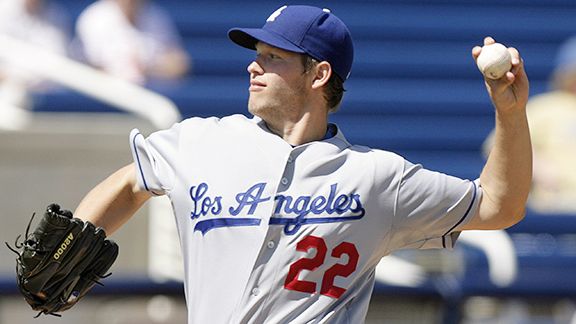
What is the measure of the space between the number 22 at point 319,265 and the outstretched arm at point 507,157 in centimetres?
34

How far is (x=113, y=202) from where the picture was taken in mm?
3332

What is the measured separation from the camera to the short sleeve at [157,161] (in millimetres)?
3254

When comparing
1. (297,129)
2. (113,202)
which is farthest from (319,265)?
(113,202)

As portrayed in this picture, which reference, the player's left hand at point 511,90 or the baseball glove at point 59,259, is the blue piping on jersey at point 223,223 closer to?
the baseball glove at point 59,259

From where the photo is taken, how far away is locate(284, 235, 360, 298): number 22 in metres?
3.14

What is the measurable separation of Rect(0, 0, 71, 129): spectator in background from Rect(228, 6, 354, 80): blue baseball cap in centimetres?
415

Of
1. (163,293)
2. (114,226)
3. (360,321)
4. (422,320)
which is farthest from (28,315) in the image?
(360,321)

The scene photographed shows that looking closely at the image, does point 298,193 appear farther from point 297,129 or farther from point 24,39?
point 24,39

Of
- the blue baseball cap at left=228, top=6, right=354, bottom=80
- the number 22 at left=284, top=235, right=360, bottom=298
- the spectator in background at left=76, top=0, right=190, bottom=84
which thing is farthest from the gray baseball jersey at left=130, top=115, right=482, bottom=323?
the spectator in background at left=76, top=0, right=190, bottom=84

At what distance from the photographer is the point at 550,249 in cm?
745

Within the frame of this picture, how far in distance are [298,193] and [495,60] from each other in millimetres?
598

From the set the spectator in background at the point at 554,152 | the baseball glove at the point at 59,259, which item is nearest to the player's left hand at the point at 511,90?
the baseball glove at the point at 59,259

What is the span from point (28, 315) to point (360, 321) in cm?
281

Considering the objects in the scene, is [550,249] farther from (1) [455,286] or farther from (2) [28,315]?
(2) [28,315]
